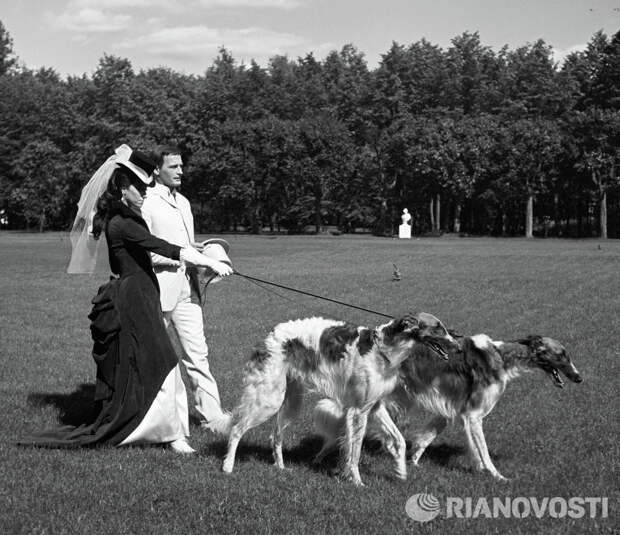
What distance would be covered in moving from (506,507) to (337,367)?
71.1 inches

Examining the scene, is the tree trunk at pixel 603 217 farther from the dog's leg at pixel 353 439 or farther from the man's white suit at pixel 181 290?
the dog's leg at pixel 353 439

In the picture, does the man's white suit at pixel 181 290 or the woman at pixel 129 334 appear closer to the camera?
the woman at pixel 129 334

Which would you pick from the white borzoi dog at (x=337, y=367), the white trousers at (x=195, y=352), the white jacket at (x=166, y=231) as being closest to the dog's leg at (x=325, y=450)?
the white borzoi dog at (x=337, y=367)

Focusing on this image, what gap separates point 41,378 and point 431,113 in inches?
2748

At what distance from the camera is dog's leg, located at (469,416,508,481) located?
23.0ft

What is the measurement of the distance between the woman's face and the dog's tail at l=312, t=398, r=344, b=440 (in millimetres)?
2568

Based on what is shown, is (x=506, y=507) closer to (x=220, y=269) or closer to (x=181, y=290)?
(x=220, y=269)

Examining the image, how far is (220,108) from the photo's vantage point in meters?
81.1

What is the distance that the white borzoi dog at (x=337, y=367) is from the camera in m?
6.83

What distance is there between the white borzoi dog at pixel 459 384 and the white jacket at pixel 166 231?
199 cm

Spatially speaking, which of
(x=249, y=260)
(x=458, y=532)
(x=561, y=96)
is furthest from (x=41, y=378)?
(x=561, y=96)

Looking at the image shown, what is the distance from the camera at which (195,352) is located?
859cm

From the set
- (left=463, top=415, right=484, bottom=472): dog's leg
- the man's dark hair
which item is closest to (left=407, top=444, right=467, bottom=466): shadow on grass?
(left=463, top=415, right=484, bottom=472): dog's leg

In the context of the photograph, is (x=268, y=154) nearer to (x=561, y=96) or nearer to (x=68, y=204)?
(x=68, y=204)
